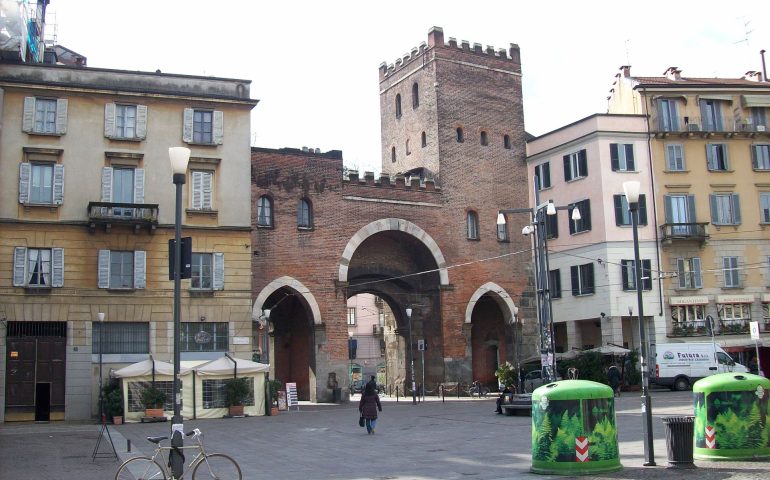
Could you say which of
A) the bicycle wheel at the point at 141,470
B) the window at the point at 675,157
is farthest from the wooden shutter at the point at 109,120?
the window at the point at 675,157

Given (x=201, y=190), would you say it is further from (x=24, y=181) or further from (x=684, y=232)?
(x=684, y=232)

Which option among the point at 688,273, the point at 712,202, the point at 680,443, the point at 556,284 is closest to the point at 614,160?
the point at 712,202

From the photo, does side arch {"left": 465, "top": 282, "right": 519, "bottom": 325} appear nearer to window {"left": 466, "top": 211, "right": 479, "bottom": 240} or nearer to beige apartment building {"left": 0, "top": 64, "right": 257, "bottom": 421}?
window {"left": 466, "top": 211, "right": 479, "bottom": 240}

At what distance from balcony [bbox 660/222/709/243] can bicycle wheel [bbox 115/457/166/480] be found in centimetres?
3394

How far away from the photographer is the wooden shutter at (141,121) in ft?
107

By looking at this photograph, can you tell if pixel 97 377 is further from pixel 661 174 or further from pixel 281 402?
pixel 661 174

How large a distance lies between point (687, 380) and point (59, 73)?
1172 inches

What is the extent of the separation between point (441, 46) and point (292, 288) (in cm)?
1597

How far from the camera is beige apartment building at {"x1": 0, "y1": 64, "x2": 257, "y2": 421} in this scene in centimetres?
3039

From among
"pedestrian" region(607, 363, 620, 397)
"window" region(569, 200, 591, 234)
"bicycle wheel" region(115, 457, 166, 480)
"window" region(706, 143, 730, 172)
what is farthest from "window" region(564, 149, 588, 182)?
"bicycle wheel" region(115, 457, 166, 480)

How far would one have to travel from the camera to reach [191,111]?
1321 inches

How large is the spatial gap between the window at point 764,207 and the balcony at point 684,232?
3.66m

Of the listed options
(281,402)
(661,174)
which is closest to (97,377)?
(281,402)

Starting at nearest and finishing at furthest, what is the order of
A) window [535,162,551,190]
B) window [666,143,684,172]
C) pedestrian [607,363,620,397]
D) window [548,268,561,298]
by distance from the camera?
pedestrian [607,363,620,397] < window [666,143,684,172] < window [548,268,561,298] < window [535,162,551,190]
